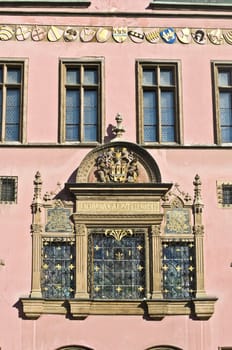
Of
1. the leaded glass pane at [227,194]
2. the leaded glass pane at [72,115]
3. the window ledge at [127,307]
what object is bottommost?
the window ledge at [127,307]

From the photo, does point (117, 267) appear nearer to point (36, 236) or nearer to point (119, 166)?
point (36, 236)

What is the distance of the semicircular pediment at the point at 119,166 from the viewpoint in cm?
1723

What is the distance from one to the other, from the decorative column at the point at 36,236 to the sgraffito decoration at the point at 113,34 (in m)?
3.25

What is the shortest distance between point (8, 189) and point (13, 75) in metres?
2.68

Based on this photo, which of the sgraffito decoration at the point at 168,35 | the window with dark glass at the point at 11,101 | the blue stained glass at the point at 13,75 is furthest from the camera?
the sgraffito decoration at the point at 168,35

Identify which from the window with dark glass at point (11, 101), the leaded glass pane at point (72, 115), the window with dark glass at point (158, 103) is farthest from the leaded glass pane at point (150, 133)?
the window with dark glass at point (11, 101)

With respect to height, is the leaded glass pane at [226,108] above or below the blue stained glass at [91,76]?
below

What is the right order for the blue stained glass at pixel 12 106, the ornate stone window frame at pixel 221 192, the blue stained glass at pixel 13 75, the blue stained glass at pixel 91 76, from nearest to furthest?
the ornate stone window frame at pixel 221 192, the blue stained glass at pixel 12 106, the blue stained glass at pixel 13 75, the blue stained glass at pixel 91 76

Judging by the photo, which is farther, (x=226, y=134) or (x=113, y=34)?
(x=113, y=34)

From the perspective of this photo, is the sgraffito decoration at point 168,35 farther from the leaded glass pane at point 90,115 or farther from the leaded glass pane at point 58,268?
the leaded glass pane at point 58,268

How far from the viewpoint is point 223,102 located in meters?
18.2

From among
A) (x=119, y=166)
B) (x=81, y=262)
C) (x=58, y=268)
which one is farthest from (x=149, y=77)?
(x=58, y=268)

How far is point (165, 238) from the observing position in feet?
55.8

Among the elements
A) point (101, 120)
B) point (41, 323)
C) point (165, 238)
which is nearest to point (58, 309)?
point (41, 323)
